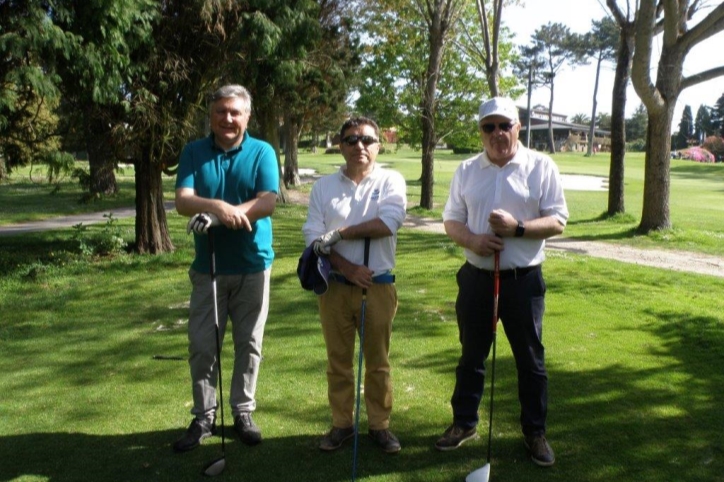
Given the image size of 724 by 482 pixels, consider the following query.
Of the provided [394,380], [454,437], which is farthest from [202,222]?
[394,380]

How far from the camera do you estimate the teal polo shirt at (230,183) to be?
423cm

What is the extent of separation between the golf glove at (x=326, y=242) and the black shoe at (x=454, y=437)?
1.35 m

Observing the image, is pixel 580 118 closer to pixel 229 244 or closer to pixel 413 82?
A: pixel 413 82

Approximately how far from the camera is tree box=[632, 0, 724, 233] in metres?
11.8

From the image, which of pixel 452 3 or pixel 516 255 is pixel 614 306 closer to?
pixel 516 255

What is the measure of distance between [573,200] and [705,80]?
12.3 meters

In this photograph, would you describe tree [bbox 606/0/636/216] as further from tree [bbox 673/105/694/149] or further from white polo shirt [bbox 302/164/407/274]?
tree [bbox 673/105/694/149]

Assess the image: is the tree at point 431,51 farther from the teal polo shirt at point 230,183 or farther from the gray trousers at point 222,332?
the gray trousers at point 222,332

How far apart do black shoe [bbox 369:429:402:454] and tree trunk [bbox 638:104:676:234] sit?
11.6 metres

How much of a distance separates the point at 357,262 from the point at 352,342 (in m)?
0.51

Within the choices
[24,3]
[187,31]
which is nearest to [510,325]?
[24,3]

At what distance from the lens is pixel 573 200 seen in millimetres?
25281

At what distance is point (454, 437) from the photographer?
167 inches

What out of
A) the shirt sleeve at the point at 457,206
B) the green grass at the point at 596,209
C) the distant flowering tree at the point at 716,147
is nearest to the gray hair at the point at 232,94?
the shirt sleeve at the point at 457,206
